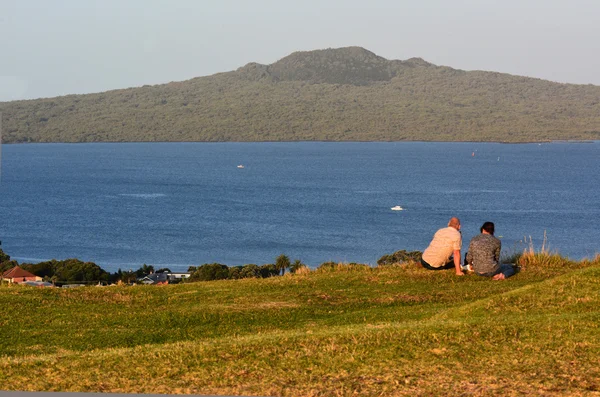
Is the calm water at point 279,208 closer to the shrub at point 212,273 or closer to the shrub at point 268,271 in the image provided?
the shrub at point 268,271

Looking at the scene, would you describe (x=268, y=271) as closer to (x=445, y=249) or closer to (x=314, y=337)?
(x=445, y=249)

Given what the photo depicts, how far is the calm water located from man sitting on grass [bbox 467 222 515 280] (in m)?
44.4

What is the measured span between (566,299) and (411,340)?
3.31 m

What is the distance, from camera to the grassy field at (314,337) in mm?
6074

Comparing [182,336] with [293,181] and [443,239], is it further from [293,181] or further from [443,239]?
[293,181]

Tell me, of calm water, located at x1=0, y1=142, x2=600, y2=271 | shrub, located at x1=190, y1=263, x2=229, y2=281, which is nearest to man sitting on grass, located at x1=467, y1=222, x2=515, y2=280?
shrub, located at x1=190, y1=263, x2=229, y2=281

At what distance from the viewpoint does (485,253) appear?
12828 millimetres

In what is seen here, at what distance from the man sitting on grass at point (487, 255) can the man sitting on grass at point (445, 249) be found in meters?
0.23

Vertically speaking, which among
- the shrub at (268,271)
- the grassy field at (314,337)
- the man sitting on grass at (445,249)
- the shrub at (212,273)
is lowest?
the shrub at (268,271)

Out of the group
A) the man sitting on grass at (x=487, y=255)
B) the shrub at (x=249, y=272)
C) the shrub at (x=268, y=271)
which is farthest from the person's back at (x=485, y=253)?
the shrub at (x=268, y=271)

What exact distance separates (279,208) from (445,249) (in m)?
84.8

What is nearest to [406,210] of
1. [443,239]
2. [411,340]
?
[443,239]

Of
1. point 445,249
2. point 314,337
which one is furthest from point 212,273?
point 314,337

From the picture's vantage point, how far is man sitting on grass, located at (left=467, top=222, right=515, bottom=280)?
12.7m
